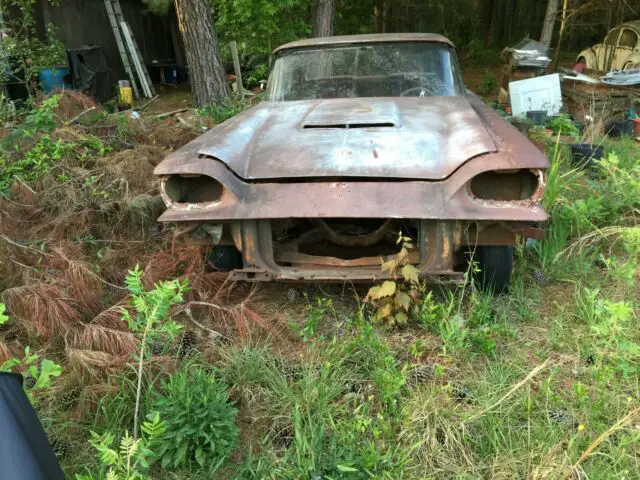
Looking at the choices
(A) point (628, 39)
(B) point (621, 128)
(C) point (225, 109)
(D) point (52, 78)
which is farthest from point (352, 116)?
(A) point (628, 39)

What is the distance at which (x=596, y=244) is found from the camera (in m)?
3.45

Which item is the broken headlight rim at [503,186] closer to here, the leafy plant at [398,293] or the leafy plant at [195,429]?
the leafy plant at [398,293]

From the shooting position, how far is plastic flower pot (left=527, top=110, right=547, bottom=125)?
6395mm

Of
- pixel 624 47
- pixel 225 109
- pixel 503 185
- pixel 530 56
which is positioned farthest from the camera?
pixel 624 47

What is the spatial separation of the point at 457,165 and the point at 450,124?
0.56 metres

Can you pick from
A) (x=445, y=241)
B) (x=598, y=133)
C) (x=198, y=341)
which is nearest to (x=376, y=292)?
(x=445, y=241)

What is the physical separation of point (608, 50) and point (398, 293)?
9.68m

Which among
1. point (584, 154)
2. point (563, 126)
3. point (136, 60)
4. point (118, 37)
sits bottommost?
point (563, 126)

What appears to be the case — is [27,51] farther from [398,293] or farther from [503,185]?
[503,185]

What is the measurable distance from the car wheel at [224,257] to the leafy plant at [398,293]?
2.96 ft

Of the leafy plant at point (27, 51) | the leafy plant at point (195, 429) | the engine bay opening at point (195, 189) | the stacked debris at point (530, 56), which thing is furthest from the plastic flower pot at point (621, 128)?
the leafy plant at point (27, 51)

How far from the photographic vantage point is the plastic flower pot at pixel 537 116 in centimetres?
639

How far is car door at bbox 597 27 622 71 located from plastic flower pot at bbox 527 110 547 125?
4225 mm

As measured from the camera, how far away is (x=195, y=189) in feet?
8.88
